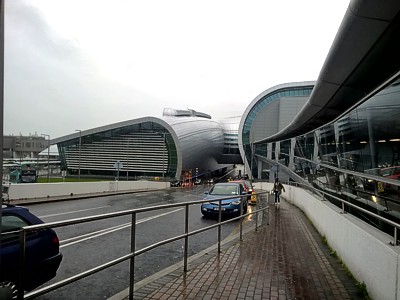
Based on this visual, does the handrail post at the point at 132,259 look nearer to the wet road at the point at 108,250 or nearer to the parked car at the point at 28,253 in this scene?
the wet road at the point at 108,250

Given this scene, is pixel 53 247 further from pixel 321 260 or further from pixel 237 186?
pixel 237 186

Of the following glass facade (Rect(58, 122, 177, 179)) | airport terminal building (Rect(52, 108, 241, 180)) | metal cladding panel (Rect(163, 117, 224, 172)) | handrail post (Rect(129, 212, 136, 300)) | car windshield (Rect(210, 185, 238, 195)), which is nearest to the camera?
handrail post (Rect(129, 212, 136, 300))

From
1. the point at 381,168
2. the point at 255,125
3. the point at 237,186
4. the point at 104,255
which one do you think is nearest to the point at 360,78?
the point at 381,168

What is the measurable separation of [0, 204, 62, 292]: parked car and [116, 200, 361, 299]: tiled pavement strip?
1.17m

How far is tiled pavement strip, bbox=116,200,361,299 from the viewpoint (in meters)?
4.61

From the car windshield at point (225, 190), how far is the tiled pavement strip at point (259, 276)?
25.0ft

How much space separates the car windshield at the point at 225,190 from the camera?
620 inches

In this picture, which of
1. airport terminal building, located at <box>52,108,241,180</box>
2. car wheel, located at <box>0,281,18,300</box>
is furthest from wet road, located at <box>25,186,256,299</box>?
airport terminal building, located at <box>52,108,241,180</box>

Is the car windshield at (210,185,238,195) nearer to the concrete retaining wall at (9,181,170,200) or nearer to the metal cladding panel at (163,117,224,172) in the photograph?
the concrete retaining wall at (9,181,170,200)

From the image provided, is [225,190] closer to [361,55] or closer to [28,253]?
[361,55]

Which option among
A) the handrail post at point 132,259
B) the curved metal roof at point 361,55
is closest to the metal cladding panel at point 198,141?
the curved metal roof at point 361,55

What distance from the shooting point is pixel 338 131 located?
850cm

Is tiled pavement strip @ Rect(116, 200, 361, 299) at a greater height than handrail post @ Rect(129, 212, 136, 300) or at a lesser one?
lesser

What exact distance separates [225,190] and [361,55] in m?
11.0
